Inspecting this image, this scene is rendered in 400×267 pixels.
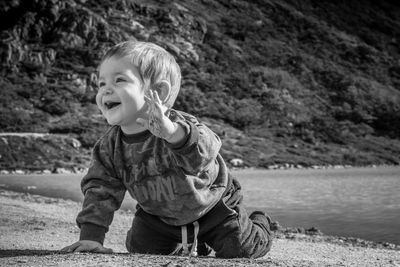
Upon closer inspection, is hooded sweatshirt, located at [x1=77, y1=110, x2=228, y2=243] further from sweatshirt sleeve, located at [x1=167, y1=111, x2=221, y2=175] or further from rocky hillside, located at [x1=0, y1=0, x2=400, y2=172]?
rocky hillside, located at [x1=0, y1=0, x2=400, y2=172]

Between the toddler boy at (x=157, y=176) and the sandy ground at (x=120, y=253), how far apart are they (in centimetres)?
27

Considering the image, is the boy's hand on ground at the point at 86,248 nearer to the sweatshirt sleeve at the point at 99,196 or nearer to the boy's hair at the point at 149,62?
the sweatshirt sleeve at the point at 99,196

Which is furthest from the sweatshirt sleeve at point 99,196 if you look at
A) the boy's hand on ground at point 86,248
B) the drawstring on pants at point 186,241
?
the drawstring on pants at point 186,241

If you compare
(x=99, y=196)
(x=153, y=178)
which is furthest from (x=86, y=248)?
(x=153, y=178)

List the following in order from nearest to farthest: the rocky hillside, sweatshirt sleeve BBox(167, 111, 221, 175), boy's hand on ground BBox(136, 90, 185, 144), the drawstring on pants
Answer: boy's hand on ground BBox(136, 90, 185, 144) → sweatshirt sleeve BBox(167, 111, 221, 175) → the drawstring on pants → the rocky hillside

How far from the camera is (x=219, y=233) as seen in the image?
10.8 feet

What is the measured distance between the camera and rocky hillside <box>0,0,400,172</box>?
7631cm

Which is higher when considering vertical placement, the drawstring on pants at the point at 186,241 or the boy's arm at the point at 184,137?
the boy's arm at the point at 184,137

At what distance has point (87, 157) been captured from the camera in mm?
55125

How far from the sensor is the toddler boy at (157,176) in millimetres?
2980

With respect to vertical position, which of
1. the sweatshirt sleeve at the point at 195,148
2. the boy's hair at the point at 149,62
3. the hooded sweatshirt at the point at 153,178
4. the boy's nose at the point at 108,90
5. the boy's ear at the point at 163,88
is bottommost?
the hooded sweatshirt at the point at 153,178

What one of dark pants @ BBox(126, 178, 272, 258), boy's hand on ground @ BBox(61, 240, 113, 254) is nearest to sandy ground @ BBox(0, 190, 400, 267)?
boy's hand on ground @ BBox(61, 240, 113, 254)

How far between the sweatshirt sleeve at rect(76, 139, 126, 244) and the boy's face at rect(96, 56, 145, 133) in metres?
0.38

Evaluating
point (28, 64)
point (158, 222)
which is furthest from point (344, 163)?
point (158, 222)
